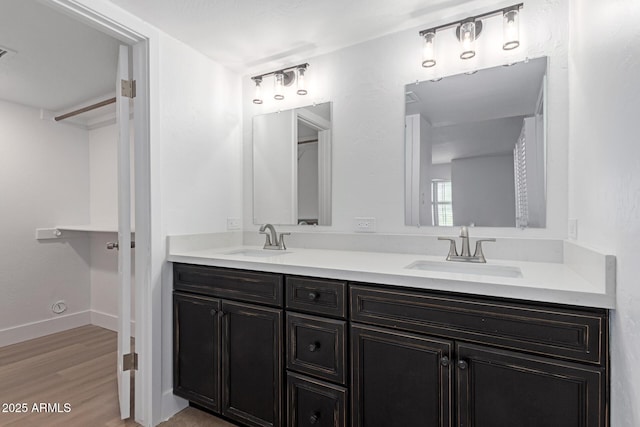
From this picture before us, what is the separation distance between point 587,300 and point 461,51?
136 cm

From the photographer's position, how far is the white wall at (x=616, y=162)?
800 mm

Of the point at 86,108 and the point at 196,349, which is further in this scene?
the point at 86,108

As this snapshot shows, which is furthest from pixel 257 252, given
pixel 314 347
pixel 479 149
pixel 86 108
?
pixel 86 108

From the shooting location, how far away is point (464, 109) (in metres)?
1.78

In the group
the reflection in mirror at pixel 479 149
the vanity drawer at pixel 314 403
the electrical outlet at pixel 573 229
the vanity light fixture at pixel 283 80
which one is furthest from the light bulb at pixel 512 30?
the vanity drawer at pixel 314 403

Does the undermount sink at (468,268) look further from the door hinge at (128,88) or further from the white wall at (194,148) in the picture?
the door hinge at (128,88)

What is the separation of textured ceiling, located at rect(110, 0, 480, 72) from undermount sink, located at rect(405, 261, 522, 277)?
4.27 feet

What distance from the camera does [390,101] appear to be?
196 centimetres

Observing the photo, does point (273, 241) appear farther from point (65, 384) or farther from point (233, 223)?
point (65, 384)

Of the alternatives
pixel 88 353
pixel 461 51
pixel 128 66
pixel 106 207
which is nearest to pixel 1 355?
pixel 88 353

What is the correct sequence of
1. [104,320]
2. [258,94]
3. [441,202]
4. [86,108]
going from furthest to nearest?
[104,320]
[86,108]
[258,94]
[441,202]

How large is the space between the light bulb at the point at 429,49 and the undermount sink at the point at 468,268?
1.07m

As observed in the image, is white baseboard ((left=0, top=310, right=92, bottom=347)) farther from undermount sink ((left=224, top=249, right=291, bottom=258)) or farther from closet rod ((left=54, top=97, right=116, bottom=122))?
undermount sink ((left=224, top=249, right=291, bottom=258))

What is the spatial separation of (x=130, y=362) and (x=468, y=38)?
99.3 inches
